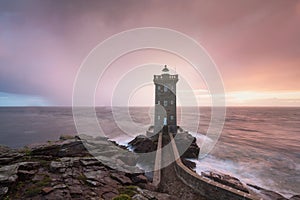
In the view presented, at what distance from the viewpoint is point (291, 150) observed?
28906 mm

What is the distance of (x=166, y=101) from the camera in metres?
26.9

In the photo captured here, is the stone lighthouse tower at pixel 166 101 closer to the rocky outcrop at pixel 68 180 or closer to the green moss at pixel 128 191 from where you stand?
the rocky outcrop at pixel 68 180

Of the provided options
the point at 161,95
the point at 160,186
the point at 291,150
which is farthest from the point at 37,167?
the point at 291,150

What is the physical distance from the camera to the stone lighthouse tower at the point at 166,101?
26.7 m

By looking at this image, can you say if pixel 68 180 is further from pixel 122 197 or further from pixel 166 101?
pixel 166 101

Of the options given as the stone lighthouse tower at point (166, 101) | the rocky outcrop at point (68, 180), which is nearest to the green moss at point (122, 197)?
the rocky outcrop at point (68, 180)

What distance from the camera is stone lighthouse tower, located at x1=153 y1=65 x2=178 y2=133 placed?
26.7m

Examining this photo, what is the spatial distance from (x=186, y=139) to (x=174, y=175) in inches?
457

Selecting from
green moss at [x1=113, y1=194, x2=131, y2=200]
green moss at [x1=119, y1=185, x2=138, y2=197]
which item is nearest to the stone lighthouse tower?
green moss at [x1=119, y1=185, x2=138, y2=197]

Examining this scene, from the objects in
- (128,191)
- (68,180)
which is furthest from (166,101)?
(68,180)

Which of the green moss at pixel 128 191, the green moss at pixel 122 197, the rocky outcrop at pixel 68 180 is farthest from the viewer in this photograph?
the green moss at pixel 128 191

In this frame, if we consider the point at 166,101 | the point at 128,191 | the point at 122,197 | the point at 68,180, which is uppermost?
the point at 166,101

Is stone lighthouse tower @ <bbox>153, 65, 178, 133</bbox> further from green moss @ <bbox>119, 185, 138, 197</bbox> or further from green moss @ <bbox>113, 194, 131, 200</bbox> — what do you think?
green moss @ <bbox>113, 194, 131, 200</bbox>

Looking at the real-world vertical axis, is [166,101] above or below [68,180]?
above
